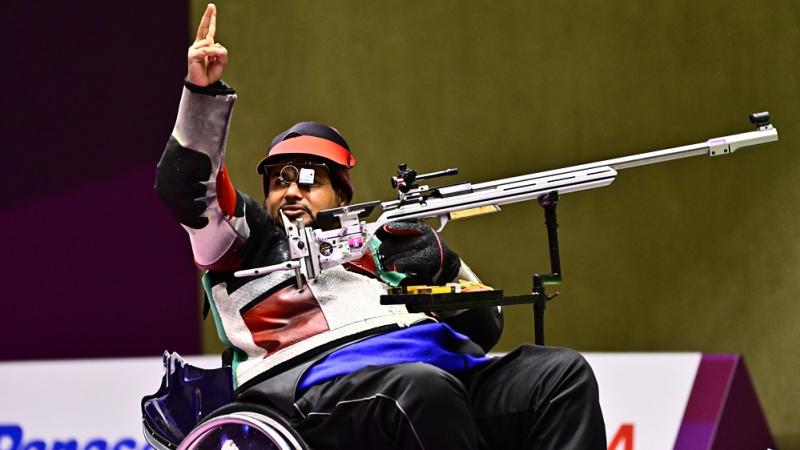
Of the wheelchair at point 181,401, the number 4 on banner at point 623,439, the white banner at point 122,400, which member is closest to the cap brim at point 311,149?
the wheelchair at point 181,401

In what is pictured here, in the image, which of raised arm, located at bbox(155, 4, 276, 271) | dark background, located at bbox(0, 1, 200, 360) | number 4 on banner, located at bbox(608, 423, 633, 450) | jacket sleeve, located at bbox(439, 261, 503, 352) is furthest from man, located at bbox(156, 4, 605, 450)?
dark background, located at bbox(0, 1, 200, 360)

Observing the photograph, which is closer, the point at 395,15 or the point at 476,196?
the point at 476,196

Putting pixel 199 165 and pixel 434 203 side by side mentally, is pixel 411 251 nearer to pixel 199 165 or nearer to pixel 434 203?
pixel 434 203

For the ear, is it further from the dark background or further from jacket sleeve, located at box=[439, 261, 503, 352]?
the dark background

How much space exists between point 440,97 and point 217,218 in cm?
229

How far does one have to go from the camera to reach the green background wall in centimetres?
409

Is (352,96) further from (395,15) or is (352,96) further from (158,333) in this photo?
(158,333)

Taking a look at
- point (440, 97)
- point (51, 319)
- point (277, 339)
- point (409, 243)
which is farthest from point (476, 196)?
point (51, 319)

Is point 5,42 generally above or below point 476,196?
above

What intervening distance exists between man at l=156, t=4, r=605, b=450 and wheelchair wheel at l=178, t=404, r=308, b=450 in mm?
55

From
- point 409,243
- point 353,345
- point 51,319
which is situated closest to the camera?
point 353,345

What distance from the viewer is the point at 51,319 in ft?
12.9

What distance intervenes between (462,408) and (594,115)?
263 cm

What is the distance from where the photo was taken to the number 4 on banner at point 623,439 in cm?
311
